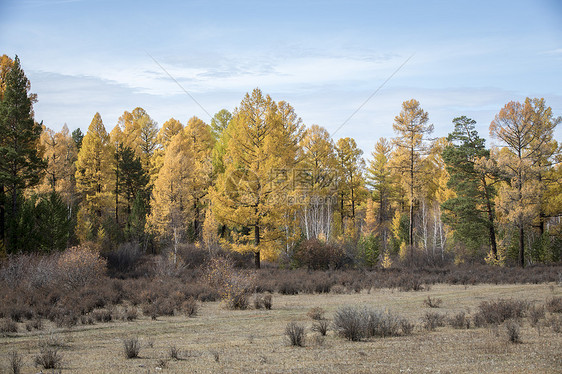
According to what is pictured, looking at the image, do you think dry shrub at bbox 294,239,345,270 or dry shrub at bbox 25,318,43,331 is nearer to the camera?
dry shrub at bbox 25,318,43,331

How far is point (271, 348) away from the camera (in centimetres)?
906

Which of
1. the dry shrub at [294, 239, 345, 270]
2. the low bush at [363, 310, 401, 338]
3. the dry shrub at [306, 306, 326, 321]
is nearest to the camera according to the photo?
the low bush at [363, 310, 401, 338]

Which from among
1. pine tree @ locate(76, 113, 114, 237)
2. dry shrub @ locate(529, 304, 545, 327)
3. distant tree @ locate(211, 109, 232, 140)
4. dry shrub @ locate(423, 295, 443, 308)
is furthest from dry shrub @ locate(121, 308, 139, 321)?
distant tree @ locate(211, 109, 232, 140)

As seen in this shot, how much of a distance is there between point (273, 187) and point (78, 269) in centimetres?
1012

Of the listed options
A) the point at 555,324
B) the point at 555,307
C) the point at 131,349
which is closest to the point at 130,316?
the point at 131,349

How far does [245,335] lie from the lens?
34.3 feet

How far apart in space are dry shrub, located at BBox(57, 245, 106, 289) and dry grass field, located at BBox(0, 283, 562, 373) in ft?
19.0

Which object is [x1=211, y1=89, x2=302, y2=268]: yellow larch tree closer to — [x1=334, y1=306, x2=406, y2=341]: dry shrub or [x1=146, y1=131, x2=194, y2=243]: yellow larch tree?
[x1=146, y1=131, x2=194, y2=243]: yellow larch tree

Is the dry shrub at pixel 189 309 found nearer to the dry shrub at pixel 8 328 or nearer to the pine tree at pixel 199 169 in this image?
the dry shrub at pixel 8 328

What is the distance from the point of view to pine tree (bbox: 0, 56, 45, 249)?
25.0m

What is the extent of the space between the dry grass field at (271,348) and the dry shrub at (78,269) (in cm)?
580

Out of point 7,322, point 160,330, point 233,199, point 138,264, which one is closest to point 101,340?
point 160,330

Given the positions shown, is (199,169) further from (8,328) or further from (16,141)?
(8,328)

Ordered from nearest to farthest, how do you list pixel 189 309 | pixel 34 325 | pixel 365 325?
1. pixel 365 325
2. pixel 34 325
3. pixel 189 309
